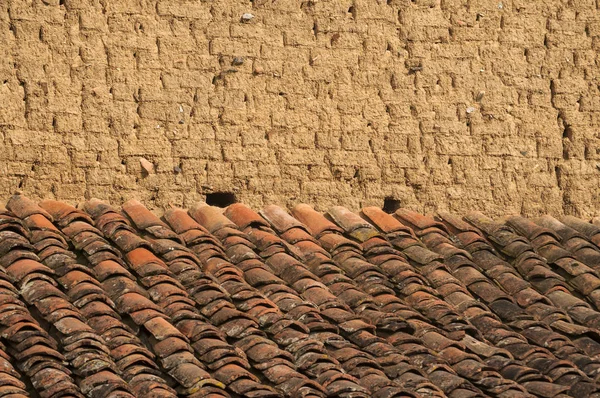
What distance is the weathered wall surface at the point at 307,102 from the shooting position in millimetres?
8555

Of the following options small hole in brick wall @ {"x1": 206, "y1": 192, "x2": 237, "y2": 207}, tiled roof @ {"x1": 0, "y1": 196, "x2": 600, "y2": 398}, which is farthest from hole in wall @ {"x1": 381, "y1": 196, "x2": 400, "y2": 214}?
small hole in brick wall @ {"x1": 206, "y1": 192, "x2": 237, "y2": 207}

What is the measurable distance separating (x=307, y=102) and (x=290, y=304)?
2.03 m

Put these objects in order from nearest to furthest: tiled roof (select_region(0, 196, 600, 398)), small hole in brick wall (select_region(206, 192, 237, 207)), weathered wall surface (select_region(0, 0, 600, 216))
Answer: tiled roof (select_region(0, 196, 600, 398)), weathered wall surface (select_region(0, 0, 600, 216)), small hole in brick wall (select_region(206, 192, 237, 207))

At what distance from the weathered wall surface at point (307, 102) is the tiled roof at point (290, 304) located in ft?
0.90

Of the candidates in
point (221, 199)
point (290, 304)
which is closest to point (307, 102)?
point (221, 199)

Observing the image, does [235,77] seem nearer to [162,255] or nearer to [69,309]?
[162,255]

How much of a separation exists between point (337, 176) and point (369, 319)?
1.78m

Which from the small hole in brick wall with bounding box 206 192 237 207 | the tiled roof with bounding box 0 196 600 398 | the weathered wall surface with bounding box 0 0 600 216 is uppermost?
the weathered wall surface with bounding box 0 0 600 216

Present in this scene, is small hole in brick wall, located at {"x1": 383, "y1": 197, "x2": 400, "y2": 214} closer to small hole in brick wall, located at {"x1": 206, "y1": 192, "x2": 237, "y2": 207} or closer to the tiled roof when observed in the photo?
the tiled roof

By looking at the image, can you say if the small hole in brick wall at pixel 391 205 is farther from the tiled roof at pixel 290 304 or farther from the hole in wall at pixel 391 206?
the tiled roof at pixel 290 304

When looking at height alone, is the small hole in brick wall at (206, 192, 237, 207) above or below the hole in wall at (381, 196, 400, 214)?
above

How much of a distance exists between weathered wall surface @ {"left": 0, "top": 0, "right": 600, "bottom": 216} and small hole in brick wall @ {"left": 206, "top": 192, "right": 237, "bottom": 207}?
0.05m

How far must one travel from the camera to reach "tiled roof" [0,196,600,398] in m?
6.75

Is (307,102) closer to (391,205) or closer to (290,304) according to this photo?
(391,205)
